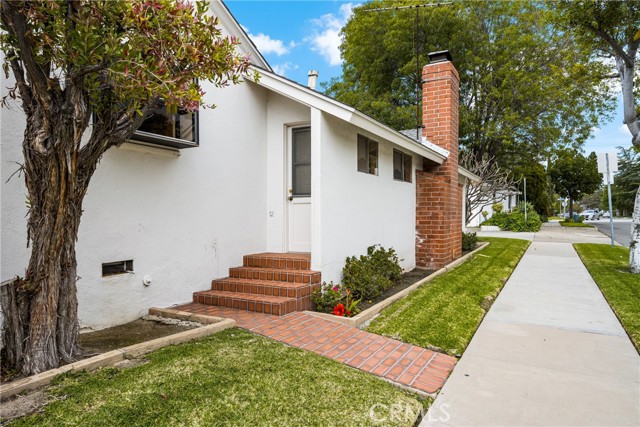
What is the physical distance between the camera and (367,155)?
7.14 metres

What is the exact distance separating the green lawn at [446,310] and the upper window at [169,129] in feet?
11.3

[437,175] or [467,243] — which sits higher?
[437,175]

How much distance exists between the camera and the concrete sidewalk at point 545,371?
2844mm

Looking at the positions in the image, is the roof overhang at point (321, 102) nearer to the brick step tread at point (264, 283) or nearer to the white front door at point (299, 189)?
the white front door at point (299, 189)

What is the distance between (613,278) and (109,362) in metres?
9.08

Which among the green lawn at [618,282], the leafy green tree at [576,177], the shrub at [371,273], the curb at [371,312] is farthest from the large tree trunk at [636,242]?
the leafy green tree at [576,177]

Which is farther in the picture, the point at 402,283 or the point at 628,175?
the point at 628,175

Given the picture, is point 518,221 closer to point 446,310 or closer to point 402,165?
point 402,165

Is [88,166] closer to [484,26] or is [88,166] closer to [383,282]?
[383,282]

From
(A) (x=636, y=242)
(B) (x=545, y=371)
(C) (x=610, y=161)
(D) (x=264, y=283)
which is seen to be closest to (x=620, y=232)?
(C) (x=610, y=161)

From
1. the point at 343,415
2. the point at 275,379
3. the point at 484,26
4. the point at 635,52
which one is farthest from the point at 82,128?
the point at 484,26

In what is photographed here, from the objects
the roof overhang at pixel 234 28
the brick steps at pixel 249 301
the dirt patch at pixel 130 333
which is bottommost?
the dirt patch at pixel 130 333

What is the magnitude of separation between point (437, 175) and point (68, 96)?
810cm

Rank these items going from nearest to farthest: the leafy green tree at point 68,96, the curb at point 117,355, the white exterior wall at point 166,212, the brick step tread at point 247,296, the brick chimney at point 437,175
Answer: the leafy green tree at point 68,96, the curb at point 117,355, the white exterior wall at point 166,212, the brick step tread at point 247,296, the brick chimney at point 437,175
